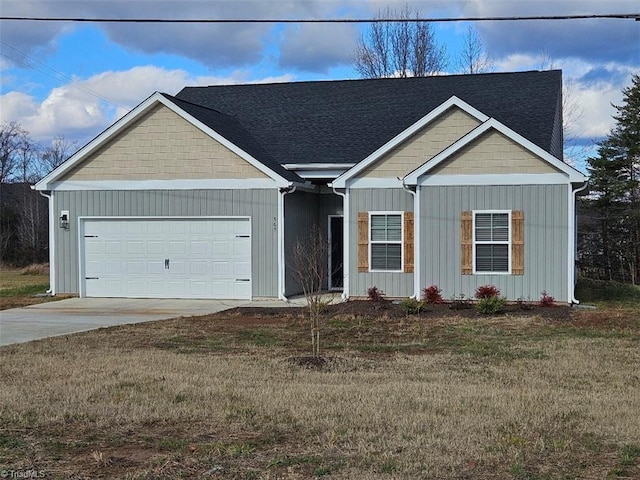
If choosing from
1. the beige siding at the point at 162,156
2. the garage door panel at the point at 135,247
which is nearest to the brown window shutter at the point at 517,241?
the beige siding at the point at 162,156

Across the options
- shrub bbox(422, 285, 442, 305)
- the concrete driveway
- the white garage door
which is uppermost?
the white garage door

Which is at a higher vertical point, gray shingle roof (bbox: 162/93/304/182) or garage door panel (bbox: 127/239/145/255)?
gray shingle roof (bbox: 162/93/304/182)

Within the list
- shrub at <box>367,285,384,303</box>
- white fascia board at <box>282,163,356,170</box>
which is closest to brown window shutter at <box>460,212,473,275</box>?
shrub at <box>367,285,384,303</box>

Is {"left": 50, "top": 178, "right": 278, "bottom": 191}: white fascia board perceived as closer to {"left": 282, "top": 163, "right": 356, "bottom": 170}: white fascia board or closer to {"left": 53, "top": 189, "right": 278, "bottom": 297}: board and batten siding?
{"left": 53, "top": 189, "right": 278, "bottom": 297}: board and batten siding

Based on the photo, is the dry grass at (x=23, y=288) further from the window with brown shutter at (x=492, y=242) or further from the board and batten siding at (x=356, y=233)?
the window with brown shutter at (x=492, y=242)

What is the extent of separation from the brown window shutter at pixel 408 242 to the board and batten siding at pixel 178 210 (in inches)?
→ 123

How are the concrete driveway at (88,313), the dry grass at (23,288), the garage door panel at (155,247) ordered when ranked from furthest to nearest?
the garage door panel at (155,247) < the dry grass at (23,288) < the concrete driveway at (88,313)

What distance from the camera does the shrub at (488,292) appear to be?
16.5 metres

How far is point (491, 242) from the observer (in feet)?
55.8

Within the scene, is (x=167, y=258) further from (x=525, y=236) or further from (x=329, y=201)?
(x=525, y=236)

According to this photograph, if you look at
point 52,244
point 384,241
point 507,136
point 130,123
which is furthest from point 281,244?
point 52,244

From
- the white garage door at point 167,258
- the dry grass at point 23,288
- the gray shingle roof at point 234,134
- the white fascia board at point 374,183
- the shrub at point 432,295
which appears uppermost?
the gray shingle roof at point 234,134

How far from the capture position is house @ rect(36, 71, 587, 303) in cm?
1683

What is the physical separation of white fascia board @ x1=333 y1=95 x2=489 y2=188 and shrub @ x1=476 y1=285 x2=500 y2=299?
3835 millimetres
